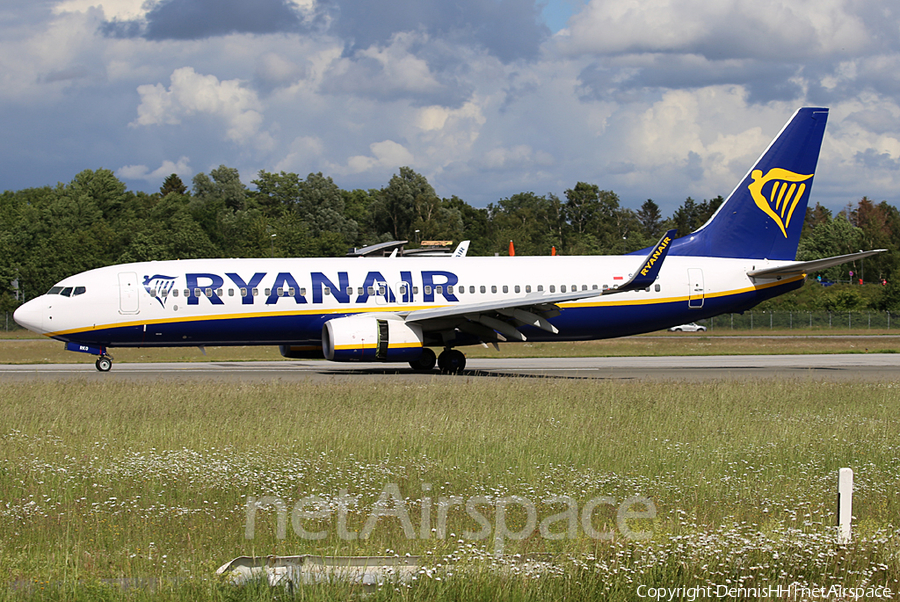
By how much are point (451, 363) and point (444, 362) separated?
22 centimetres

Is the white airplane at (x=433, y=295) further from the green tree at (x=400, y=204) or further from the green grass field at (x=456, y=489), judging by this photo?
the green tree at (x=400, y=204)

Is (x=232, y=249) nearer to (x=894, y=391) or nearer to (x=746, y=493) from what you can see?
(x=894, y=391)

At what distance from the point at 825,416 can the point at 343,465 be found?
29.1ft

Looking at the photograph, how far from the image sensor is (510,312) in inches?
981

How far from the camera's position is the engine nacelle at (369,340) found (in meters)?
23.7

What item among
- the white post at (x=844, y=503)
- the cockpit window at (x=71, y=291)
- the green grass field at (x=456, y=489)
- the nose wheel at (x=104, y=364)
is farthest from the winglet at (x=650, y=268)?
the white post at (x=844, y=503)

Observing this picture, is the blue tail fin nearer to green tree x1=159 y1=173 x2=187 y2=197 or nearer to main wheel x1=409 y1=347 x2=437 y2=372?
main wheel x1=409 y1=347 x2=437 y2=372

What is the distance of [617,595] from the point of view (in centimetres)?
600

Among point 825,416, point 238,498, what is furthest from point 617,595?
point 825,416

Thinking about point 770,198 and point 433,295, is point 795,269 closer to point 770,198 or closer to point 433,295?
point 770,198

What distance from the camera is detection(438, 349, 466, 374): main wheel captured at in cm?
2652

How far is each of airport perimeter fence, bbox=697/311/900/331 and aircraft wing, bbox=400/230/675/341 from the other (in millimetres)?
43897

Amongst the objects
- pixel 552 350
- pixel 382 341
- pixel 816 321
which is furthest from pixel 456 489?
pixel 816 321

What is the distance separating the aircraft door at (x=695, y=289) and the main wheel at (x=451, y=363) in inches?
310
